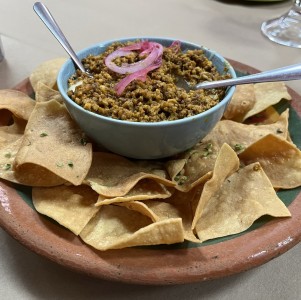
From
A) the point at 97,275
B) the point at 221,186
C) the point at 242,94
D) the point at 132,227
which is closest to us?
the point at 97,275

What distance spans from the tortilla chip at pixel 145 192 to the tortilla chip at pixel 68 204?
0.04 metres

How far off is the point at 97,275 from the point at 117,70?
56 centimetres

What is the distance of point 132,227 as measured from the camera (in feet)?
3.26

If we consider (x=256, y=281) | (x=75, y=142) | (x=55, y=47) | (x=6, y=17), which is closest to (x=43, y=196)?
(x=75, y=142)

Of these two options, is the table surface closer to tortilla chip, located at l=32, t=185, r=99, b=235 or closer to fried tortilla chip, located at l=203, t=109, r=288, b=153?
tortilla chip, located at l=32, t=185, r=99, b=235

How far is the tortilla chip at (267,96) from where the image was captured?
4.48 ft

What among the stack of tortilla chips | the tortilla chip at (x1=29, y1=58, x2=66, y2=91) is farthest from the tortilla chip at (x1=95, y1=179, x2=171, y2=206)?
the tortilla chip at (x1=29, y1=58, x2=66, y2=91)

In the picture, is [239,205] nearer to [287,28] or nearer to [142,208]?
[142,208]

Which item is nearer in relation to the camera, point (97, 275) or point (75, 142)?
point (97, 275)

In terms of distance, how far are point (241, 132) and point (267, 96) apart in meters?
0.22

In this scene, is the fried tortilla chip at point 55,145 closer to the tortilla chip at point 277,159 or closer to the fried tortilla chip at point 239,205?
the fried tortilla chip at point 239,205

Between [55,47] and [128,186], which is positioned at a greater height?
[128,186]

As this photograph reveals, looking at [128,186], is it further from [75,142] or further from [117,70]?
[117,70]

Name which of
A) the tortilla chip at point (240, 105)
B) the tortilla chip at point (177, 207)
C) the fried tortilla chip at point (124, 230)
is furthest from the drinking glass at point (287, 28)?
the fried tortilla chip at point (124, 230)
